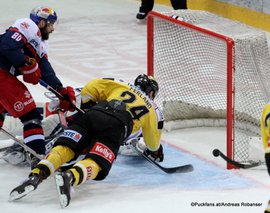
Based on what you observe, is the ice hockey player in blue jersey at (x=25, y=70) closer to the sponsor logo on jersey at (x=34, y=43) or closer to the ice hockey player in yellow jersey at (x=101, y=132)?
the sponsor logo on jersey at (x=34, y=43)

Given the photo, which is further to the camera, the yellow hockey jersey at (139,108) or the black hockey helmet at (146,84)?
the black hockey helmet at (146,84)

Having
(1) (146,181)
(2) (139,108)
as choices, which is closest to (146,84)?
(2) (139,108)

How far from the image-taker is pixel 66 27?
31.6 feet

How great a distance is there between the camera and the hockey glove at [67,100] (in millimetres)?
5410

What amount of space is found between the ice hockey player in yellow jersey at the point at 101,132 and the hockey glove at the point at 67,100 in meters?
0.13

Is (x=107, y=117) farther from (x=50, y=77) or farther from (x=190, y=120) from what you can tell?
(x=190, y=120)

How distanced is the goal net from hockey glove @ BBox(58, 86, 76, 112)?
876 mm

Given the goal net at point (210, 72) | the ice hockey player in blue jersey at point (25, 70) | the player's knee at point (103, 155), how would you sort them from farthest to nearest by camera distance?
the goal net at point (210, 72)
the ice hockey player in blue jersey at point (25, 70)
the player's knee at point (103, 155)

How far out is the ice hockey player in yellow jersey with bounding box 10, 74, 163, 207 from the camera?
4.78 metres

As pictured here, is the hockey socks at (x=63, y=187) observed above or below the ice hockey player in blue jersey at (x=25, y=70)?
below

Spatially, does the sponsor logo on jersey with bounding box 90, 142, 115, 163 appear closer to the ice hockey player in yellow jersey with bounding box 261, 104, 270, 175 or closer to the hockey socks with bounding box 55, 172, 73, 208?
the hockey socks with bounding box 55, 172, 73, 208

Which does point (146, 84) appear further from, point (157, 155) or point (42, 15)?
point (42, 15)

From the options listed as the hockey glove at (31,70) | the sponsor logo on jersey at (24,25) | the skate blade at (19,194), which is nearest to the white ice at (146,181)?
the skate blade at (19,194)

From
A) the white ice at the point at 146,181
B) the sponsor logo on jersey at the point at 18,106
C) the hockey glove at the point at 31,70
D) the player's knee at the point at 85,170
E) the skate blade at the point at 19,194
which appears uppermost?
the hockey glove at the point at 31,70
